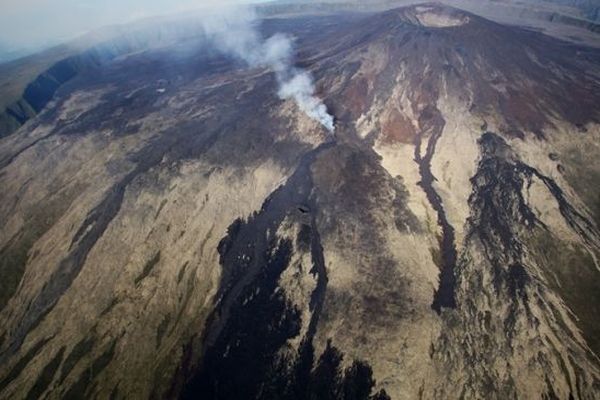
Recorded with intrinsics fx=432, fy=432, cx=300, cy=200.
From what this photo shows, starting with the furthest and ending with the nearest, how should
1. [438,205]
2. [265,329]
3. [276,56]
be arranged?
[276,56] < [438,205] < [265,329]

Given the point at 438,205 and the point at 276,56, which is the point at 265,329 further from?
the point at 276,56

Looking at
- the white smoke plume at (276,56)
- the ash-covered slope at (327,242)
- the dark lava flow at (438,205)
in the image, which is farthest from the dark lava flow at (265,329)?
the white smoke plume at (276,56)

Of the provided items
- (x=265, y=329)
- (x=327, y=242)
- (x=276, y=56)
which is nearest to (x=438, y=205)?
(x=327, y=242)

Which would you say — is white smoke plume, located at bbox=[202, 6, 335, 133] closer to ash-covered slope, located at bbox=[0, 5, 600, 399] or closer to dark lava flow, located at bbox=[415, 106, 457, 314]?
ash-covered slope, located at bbox=[0, 5, 600, 399]

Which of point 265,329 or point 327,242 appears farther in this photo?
point 327,242

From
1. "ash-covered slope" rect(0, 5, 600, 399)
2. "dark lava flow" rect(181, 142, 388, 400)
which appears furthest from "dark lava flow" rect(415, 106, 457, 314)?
"dark lava flow" rect(181, 142, 388, 400)

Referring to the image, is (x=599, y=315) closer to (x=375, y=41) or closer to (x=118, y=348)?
(x=118, y=348)

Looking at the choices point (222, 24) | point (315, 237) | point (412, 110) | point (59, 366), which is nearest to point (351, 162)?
point (315, 237)

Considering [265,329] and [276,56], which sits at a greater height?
[265,329]
